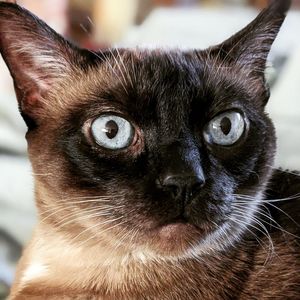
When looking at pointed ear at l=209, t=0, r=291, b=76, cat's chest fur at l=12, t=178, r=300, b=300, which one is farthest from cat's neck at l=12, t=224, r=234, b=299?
pointed ear at l=209, t=0, r=291, b=76

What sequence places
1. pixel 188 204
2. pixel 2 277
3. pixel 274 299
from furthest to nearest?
1. pixel 2 277
2. pixel 274 299
3. pixel 188 204

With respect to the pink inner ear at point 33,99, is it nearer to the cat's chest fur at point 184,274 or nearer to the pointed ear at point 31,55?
the pointed ear at point 31,55

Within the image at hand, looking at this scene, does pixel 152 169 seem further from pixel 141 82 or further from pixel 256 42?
pixel 256 42

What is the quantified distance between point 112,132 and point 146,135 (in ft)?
0.17

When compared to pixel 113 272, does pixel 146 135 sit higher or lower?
higher

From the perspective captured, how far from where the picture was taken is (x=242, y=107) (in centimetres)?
99

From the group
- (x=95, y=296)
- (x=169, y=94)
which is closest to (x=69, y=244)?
(x=95, y=296)

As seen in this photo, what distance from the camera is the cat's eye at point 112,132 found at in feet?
2.94

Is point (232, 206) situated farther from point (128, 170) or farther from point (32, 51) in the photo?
point (32, 51)

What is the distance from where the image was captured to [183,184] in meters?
0.84

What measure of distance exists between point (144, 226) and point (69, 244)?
20 cm

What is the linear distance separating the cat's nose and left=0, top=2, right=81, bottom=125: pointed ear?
30 centimetres

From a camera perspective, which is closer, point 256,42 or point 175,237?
point 175,237

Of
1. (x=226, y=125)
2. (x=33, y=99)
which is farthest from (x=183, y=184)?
(x=33, y=99)
